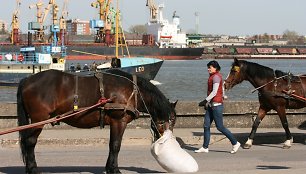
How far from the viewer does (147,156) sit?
35.3 ft

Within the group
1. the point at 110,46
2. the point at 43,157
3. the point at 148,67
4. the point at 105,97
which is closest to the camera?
the point at 105,97

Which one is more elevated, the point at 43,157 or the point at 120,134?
the point at 120,134

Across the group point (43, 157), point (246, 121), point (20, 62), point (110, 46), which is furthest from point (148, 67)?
point (110, 46)

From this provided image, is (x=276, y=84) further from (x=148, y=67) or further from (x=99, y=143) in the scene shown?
(x=148, y=67)

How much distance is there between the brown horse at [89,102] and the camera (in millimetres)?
8312

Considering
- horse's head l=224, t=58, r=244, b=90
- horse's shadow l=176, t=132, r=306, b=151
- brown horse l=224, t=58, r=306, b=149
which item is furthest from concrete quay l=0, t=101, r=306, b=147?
horse's head l=224, t=58, r=244, b=90

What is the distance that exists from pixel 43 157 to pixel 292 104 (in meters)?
4.79

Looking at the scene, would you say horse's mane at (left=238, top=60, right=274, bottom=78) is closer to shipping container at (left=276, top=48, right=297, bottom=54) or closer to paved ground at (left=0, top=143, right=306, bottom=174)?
paved ground at (left=0, top=143, right=306, bottom=174)

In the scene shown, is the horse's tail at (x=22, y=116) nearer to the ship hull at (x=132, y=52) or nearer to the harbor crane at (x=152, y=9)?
the ship hull at (x=132, y=52)

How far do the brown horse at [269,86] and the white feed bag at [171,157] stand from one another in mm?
3535

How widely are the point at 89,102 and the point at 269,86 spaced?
457 centimetres

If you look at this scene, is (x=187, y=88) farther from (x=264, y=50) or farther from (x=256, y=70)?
(x=264, y=50)

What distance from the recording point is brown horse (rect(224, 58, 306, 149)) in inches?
464

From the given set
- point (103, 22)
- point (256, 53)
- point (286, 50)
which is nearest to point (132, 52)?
point (103, 22)
